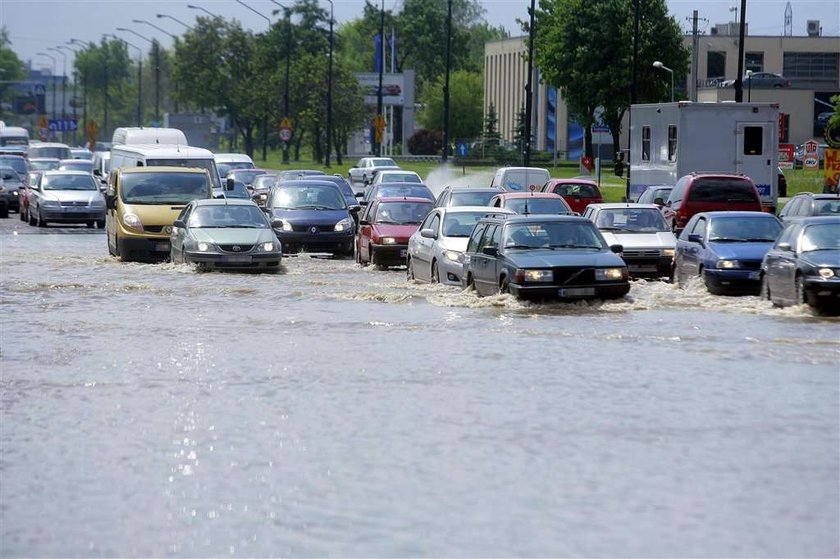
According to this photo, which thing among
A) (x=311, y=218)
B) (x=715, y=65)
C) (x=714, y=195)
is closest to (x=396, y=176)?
(x=311, y=218)

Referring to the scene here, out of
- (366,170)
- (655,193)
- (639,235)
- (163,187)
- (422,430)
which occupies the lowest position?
(422,430)

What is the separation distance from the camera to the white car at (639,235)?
28109 millimetres

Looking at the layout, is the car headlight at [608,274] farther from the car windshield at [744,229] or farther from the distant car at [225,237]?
the distant car at [225,237]

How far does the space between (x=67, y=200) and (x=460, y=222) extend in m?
22.4

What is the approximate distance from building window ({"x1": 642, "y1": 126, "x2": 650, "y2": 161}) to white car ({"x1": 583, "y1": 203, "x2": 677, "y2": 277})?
Result: 431 inches

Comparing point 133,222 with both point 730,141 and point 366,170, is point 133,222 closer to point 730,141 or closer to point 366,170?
point 730,141

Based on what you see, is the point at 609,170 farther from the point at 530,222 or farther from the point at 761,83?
the point at 530,222

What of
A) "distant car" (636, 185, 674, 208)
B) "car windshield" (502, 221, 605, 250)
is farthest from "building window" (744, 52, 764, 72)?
"car windshield" (502, 221, 605, 250)

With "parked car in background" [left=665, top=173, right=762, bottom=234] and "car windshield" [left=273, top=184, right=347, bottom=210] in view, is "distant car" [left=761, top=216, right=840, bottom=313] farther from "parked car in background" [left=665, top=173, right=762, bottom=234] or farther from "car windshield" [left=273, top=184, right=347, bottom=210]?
"car windshield" [left=273, top=184, right=347, bottom=210]

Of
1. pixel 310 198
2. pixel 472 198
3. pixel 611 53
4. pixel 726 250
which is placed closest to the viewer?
pixel 726 250

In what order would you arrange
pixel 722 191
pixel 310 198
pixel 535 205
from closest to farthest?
1. pixel 535 205
2. pixel 722 191
3. pixel 310 198

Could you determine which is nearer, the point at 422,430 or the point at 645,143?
the point at 422,430

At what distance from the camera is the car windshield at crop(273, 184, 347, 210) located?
35.3 m

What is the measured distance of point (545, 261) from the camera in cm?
2184
